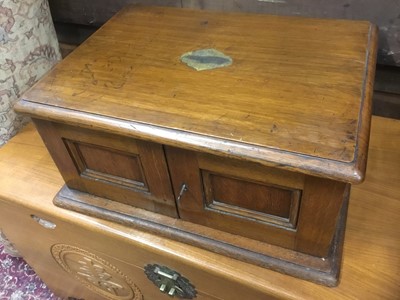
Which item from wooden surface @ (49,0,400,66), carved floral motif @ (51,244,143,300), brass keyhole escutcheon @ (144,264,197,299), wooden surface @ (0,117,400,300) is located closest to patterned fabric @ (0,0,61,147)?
wooden surface @ (0,117,400,300)

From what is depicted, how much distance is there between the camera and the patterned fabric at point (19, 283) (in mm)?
1215

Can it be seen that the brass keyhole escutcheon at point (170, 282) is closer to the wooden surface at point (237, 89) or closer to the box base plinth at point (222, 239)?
the box base plinth at point (222, 239)

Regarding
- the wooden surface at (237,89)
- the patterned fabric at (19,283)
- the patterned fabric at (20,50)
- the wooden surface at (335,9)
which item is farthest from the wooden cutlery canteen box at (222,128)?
the patterned fabric at (19,283)

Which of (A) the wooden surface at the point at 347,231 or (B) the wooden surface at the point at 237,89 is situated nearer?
(B) the wooden surface at the point at 237,89

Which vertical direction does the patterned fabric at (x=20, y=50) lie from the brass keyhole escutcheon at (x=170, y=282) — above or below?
above

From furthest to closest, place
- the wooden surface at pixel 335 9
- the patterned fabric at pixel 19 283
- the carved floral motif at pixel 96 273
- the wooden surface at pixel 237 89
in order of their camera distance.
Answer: the patterned fabric at pixel 19 283
the carved floral motif at pixel 96 273
the wooden surface at pixel 335 9
the wooden surface at pixel 237 89

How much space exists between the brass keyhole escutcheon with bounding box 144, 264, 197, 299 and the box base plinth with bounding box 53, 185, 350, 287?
3.9 inches

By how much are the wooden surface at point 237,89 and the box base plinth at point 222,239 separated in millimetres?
195

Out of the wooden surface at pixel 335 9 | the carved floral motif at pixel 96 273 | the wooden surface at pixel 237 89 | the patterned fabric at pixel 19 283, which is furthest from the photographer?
the patterned fabric at pixel 19 283

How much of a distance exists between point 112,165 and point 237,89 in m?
0.26

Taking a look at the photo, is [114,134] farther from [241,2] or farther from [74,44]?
[74,44]

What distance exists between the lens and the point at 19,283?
1.25 meters

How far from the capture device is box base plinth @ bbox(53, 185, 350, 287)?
0.60 m

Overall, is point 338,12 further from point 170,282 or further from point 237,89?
point 170,282
